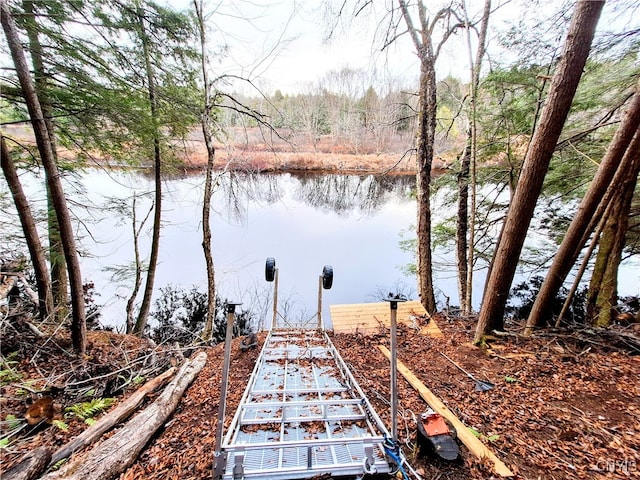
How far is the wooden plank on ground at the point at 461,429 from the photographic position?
5.71 ft

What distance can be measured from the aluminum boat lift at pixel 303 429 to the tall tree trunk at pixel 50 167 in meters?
2.61

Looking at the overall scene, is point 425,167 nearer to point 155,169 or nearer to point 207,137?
point 207,137

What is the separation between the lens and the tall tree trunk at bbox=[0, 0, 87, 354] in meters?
2.82

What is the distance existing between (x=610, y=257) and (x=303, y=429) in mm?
4937

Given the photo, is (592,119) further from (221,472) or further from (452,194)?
(221,472)

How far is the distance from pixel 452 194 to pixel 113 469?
7.26 metres

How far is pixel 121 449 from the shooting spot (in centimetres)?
184

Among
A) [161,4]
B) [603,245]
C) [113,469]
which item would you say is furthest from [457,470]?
[161,4]

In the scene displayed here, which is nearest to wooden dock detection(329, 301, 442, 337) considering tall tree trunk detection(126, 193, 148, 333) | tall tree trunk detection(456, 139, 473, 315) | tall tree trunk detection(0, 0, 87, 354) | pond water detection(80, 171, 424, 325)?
tall tree trunk detection(456, 139, 473, 315)

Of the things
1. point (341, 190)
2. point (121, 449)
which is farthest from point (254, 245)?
point (121, 449)

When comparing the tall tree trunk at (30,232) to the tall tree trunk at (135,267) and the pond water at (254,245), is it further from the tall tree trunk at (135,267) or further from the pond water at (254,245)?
the tall tree trunk at (135,267)

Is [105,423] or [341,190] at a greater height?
[341,190]

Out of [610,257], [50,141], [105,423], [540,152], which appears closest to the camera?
[105,423]

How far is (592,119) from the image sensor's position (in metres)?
4.66
